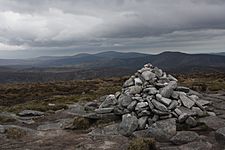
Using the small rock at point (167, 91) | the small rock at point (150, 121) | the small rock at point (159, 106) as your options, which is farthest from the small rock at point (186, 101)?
the small rock at point (150, 121)

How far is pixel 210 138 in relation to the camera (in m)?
18.9

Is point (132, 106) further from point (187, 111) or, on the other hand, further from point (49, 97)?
point (49, 97)

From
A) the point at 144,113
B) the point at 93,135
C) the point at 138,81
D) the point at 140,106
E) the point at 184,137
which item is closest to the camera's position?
the point at 184,137

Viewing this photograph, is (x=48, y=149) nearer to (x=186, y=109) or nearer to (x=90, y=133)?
(x=90, y=133)

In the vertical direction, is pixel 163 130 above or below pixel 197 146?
above

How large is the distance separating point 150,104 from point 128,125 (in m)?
2.32

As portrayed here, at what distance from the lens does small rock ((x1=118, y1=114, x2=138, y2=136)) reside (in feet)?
68.8

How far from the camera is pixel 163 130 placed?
19703 millimetres

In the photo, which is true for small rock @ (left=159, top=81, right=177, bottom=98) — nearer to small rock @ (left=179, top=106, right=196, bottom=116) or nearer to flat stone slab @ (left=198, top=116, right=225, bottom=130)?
small rock @ (left=179, top=106, right=196, bottom=116)

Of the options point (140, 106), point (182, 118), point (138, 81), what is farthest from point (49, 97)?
point (182, 118)

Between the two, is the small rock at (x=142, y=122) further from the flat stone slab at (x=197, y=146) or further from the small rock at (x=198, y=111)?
the flat stone slab at (x=197, y=146)

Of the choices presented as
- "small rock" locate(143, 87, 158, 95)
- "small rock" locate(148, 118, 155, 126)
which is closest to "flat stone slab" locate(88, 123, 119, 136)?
"small rock" locate(148, 118, 155, 126)

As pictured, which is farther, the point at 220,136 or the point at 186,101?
the point at 186,101

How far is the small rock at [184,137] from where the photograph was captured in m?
18.4
